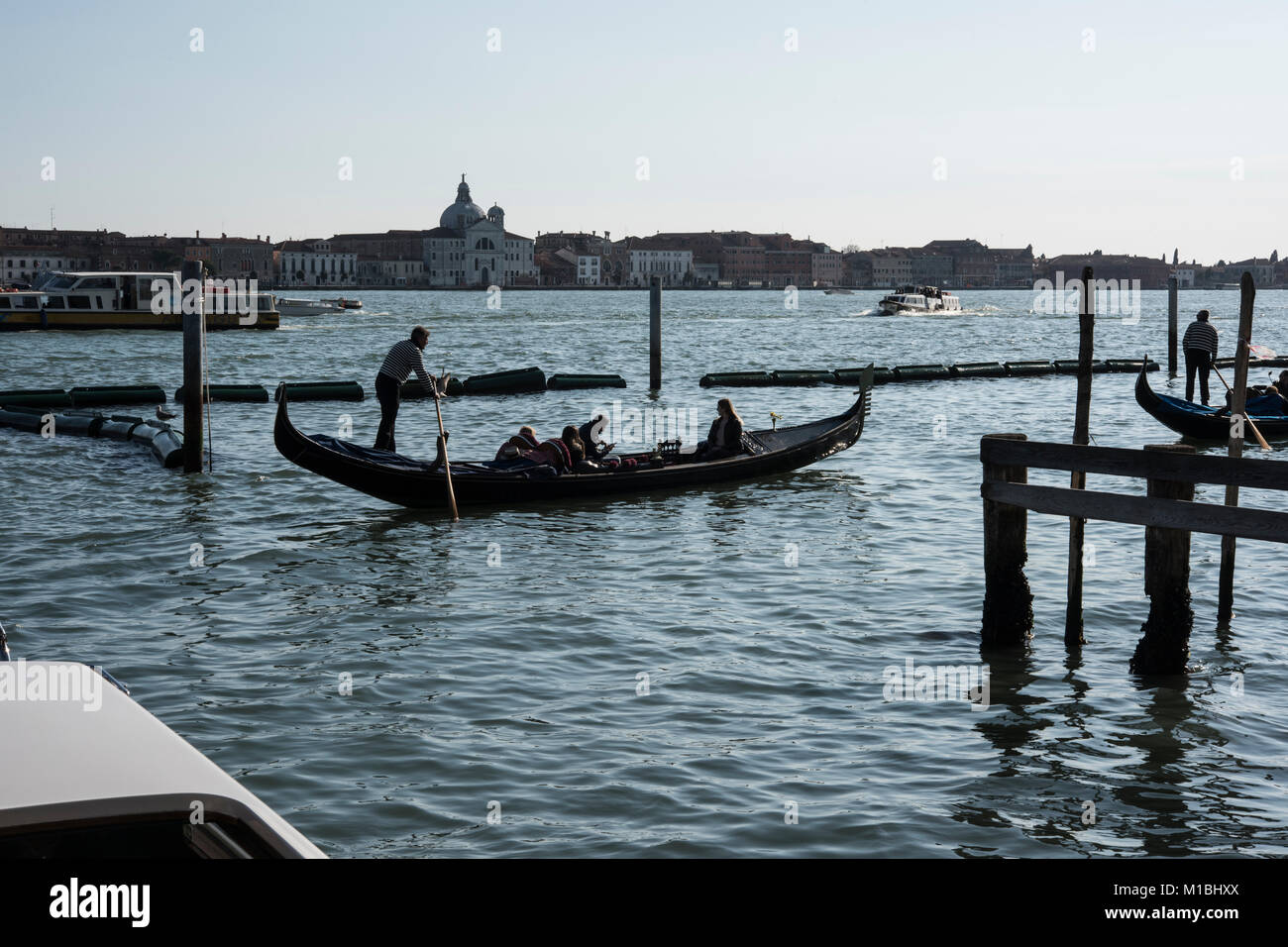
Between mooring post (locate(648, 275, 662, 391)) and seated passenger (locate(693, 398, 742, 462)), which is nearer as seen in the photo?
seated passenger (locate(693, 398, 742, 462))

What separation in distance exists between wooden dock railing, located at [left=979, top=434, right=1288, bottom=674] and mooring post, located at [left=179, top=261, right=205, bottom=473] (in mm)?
8933

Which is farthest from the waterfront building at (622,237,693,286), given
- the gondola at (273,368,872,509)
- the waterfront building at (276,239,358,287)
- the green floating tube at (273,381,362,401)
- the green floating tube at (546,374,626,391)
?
the gondola at (273,368,872,509)

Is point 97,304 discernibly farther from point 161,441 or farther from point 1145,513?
point 1145,513

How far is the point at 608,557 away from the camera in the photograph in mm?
11148

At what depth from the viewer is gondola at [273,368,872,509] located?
12409mm

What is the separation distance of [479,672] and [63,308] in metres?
40.9

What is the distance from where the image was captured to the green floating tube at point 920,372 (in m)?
32.3

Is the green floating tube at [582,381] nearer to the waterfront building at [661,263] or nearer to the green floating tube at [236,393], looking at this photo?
the green floating tube at [236,393]

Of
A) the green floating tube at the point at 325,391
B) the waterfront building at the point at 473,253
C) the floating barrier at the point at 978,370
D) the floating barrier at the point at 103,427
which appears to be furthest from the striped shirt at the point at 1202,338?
the waterfront building at the point at 473,253

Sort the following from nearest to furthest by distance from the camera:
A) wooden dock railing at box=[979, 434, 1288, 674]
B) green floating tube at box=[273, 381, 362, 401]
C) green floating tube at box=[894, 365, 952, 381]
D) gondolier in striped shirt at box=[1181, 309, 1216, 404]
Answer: wooden dock railing at box=[979, 434, 1288, 674] < gondolier in striped shirt at box=[1181, 309, 1216, 404] < green floating tube at box=[273, 381, 362, 401] < green floating tube at box=[894, 365, 952, 381]

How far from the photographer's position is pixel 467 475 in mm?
12945

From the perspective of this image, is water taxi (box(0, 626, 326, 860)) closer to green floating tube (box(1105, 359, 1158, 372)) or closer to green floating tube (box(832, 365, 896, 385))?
green floating tube (box(832, 365, 896, 385))

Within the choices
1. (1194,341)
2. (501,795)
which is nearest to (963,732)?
(501,795)

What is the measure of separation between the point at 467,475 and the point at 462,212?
172855 millimetres
